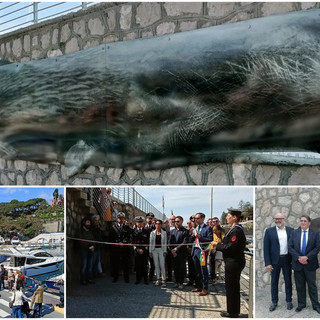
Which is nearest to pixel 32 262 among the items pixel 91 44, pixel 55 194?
pixel 55 194

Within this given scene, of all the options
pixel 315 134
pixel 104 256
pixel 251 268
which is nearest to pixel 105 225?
pixel 104 256

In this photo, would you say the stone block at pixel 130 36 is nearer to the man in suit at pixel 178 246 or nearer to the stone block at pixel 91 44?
the stone block at pixel 91 44

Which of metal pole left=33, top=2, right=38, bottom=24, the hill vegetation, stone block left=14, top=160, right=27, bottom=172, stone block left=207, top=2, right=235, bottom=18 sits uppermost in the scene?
metal pole left=33, top=2, right=38, bottom=24

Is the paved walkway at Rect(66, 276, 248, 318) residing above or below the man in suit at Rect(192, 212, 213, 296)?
below

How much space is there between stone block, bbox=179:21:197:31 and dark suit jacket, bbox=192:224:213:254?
177 cm

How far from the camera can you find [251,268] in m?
3.21

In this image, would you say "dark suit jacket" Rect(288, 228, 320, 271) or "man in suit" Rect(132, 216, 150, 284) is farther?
"man in suit" Rect(132, 216, 150, 284)

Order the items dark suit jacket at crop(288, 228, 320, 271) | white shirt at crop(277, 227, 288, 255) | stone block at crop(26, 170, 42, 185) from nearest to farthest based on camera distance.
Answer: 1. dark suit jacket at crop(288, 228, 320, 271)
2. white shirt at crop(277, 227, 288, 255)
3. stone block at crop(26, 170, 42, 185)

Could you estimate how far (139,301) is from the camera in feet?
11.1

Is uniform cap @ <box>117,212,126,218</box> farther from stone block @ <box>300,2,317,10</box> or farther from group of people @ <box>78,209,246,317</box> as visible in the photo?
stone block @ <box>300,2,317,10</box>

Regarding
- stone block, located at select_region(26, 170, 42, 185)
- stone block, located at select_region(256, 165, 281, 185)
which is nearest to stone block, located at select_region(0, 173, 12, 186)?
stone block, located at select_region(26, 170, 42, 185)

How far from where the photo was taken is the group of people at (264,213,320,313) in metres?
3.21

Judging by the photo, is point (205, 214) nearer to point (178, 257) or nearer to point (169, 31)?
point (178, 257)

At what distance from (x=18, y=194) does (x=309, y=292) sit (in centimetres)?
229
